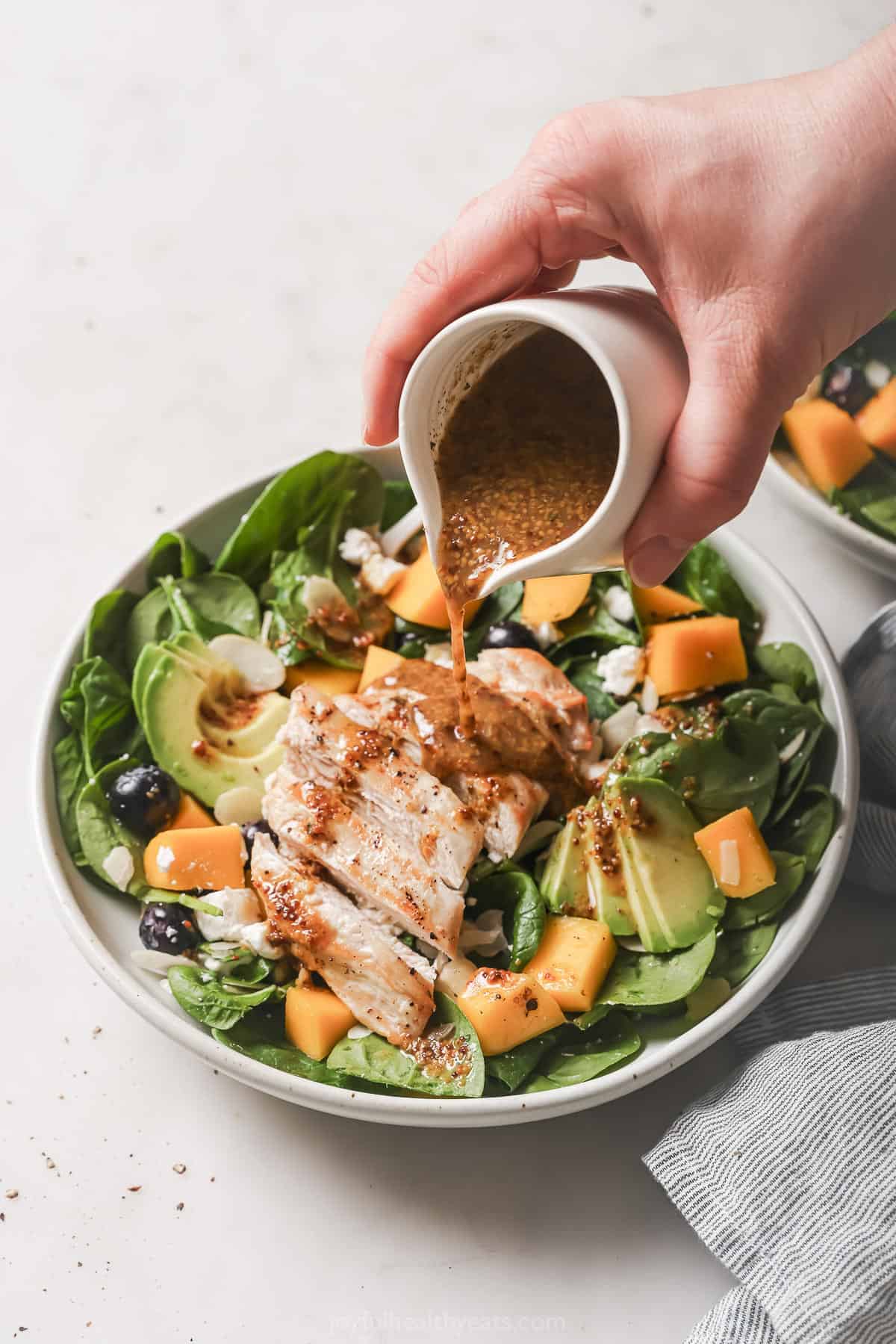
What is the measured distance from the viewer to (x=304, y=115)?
4.48m

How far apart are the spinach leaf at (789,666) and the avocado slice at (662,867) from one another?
0.45 meters

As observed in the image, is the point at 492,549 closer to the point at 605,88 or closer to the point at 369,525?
the point at 369,525

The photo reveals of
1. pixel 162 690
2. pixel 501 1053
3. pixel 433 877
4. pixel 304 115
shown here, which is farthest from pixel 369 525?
pixel 304 115

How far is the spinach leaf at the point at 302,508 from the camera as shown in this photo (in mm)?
3191

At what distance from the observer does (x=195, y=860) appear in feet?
9.21

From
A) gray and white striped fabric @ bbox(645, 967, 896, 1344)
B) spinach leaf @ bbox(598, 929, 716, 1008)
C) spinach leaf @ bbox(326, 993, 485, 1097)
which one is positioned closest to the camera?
gray and white striped fabric @ bbox(645, 967, 896, 1344)

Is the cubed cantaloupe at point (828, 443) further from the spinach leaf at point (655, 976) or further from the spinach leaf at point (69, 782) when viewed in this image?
the spinach leaf at point (69, 782)

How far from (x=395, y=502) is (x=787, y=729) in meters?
1.20

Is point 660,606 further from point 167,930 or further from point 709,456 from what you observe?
point 167,930

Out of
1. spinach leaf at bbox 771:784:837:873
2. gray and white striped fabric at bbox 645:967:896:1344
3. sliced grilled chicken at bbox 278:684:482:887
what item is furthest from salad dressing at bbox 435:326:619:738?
gray and white striped fabric at bbox 645:967:896:1344

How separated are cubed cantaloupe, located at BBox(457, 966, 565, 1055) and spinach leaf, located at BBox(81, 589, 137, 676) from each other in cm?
123

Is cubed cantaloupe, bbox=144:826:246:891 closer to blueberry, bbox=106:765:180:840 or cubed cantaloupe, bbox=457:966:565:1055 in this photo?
blueberry, bbox=106:765:180:840

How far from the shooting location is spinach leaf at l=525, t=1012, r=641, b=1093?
2.54 meters

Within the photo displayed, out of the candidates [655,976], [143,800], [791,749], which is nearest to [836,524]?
[791,749]
